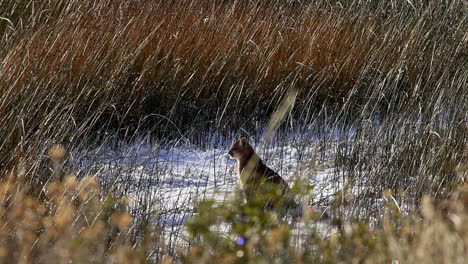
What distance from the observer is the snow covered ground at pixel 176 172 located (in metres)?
4.36

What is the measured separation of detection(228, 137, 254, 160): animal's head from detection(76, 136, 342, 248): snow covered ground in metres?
0.13

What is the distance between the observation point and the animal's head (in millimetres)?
5129

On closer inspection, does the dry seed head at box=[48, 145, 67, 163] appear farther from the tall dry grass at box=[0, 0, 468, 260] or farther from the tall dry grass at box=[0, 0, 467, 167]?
the tall dry grass at box=[0, 0, 467, 167]

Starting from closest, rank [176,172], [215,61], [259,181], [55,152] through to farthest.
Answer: [55,152] → [259,181] → [176,172] → [215,61]

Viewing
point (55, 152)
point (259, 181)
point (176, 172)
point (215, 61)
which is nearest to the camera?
point (55, 152)


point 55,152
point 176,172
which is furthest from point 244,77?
point 55,152

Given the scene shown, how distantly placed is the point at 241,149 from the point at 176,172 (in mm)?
578

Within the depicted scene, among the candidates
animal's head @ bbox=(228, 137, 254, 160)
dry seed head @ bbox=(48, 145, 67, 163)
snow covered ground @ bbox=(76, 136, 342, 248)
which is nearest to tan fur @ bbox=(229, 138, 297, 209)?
animal's head @ bbox=(228, 137, 254, 160)

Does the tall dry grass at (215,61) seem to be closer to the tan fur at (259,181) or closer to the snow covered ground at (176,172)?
→ the snow covered ground at (176,172)

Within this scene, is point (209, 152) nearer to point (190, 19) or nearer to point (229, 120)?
point (229, 120)

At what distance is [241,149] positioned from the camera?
5.15 m

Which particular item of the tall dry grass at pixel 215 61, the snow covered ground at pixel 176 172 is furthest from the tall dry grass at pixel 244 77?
the snow covered ground at pixel 176 172

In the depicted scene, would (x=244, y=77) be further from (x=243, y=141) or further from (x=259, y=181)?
(x=259, y=181)

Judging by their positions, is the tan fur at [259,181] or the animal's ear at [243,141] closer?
the tan fur at [259,181]
